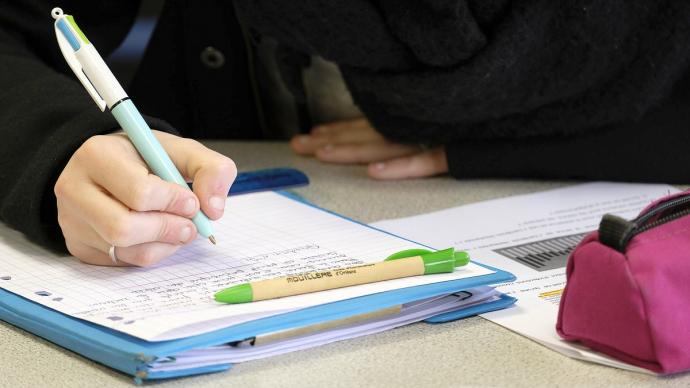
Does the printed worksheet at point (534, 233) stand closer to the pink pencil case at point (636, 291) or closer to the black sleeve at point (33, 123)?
the pink pencil case at point (636, 291)

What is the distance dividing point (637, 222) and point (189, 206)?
0.27 metres

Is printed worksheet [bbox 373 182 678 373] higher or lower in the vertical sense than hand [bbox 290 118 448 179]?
lower

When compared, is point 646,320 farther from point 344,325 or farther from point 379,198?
point 379,198

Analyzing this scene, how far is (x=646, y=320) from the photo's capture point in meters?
0.50

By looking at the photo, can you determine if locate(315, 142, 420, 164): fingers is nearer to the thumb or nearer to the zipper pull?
the thumb

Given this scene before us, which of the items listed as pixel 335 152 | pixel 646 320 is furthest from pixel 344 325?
pixel 335 152

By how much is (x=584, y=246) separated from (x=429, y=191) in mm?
387

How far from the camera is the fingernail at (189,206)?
60 centimetres

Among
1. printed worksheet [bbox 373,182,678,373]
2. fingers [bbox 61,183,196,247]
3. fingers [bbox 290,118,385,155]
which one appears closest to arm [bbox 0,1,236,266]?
fingers [bbox 61,183,196,247]

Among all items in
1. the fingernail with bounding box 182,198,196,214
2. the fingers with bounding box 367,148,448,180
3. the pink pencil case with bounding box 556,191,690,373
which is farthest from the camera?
the fingers with bounding box 367,148,448,180

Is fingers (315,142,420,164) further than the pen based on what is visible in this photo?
Yes

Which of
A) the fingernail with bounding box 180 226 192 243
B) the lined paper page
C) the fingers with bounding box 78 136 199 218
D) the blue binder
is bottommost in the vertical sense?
the blue binder

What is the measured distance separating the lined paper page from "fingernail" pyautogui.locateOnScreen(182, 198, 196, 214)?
0.04 m

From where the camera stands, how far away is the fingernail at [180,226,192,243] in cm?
60
